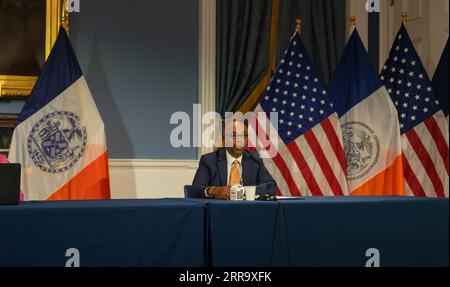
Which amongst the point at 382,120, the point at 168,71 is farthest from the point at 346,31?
the point at 168,71

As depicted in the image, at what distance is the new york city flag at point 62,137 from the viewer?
455cm

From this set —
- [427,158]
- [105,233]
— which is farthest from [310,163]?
[105,233]

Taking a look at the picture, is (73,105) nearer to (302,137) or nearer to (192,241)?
(302,137)

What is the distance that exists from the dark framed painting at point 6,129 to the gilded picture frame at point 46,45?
0.49ft

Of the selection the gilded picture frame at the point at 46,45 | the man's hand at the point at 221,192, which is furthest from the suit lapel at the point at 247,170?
the gilded picture frame at the point at 46,45

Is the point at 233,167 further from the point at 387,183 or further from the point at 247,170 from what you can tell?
the point at 387,183

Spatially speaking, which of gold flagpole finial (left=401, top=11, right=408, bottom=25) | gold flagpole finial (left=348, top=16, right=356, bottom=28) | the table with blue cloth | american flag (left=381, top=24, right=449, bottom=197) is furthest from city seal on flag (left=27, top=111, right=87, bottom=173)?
gold flagpole finial (left=401, top=11, right=408, bottom=25)

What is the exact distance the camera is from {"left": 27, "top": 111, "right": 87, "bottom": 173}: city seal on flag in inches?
180

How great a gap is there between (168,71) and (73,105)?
2.99 ft

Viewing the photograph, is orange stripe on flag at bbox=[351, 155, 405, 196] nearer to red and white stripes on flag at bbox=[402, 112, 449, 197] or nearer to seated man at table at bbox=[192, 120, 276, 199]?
red and white stripes on flag at bbox=[402, 112, 449, 197]

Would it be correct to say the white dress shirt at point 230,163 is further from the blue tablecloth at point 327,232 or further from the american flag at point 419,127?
the american flag at point 419,127

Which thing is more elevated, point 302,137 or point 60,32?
point 60,32

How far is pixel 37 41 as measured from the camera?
15.8 ft

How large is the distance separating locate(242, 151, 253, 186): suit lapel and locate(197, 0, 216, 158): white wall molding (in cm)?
127
